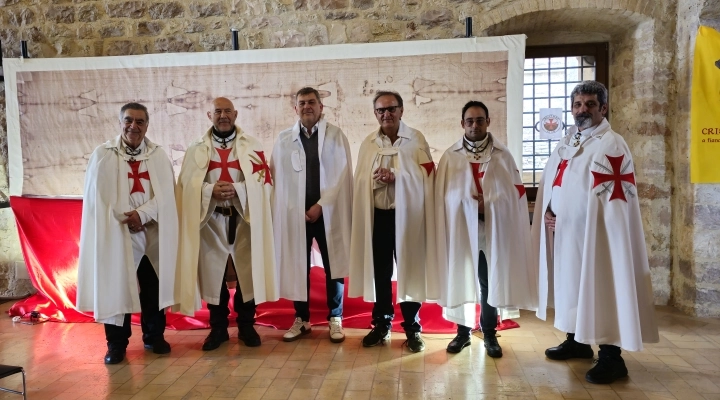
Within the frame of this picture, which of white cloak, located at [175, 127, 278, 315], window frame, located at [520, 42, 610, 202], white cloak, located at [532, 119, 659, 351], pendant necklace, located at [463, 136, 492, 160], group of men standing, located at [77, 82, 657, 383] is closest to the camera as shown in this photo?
white cloak, located at [532, 119, 659, 351]

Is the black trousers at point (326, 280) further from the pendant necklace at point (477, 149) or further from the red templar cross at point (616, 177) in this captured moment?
the red templar cross at point (616, 177)

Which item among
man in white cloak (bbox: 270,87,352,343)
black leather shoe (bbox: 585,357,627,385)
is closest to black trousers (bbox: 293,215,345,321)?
man in white cloak (bbox: 270,87,352,343)

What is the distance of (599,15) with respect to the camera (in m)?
4.48

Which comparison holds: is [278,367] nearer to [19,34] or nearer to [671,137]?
[671,137]

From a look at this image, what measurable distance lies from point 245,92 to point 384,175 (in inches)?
79.5

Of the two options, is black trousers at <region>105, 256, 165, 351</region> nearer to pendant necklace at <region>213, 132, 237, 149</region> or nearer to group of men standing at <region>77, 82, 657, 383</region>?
group of men standing at <region>77, 82, 657, 383</region>

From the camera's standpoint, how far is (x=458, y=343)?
338 cm

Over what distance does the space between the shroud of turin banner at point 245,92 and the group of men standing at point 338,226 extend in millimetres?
1119

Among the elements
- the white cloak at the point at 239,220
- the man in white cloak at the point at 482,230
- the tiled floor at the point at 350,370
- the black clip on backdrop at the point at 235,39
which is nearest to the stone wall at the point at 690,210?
the tiled floor at the point at 350,370

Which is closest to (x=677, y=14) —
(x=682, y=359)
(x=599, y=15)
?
(x=599, y=15)

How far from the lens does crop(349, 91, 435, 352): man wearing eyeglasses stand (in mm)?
3316

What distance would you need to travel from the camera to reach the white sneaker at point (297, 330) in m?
3.63

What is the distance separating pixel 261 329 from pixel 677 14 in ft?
13.9

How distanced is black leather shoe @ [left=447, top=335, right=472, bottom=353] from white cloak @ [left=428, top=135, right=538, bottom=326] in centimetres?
23
